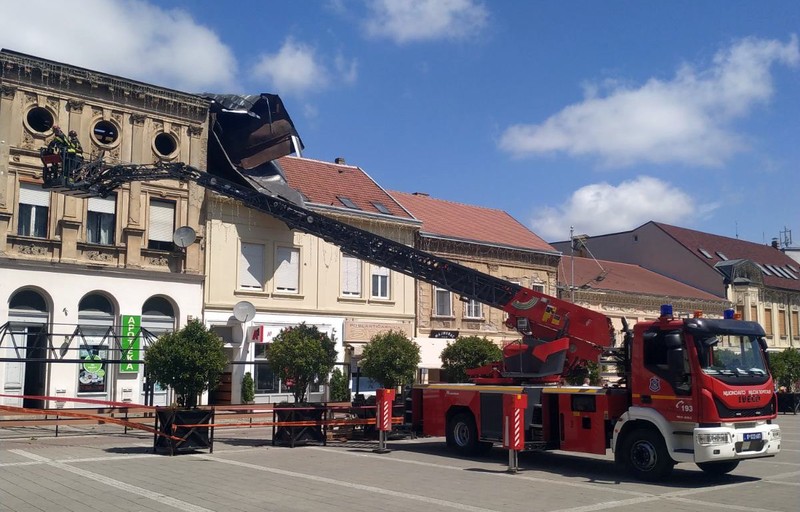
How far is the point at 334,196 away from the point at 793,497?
2428 cm

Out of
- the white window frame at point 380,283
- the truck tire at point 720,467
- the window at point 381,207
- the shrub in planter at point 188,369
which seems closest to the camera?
the truck tire at point 720,467

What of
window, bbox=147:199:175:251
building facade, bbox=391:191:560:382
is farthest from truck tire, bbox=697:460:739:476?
window, bbox=147:199:175:251

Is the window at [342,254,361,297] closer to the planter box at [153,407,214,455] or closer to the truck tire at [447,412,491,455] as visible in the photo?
→ the truck tire at [447,412,491,455]

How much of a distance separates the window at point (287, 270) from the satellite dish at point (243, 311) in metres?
2.14

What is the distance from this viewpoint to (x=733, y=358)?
14.0 meters

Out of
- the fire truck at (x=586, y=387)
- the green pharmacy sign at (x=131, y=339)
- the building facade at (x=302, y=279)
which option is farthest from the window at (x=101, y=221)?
the fire truck at (x=586, y=387)

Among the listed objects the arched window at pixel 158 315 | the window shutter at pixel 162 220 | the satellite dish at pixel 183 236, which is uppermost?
the window shutter at pixel 162 220

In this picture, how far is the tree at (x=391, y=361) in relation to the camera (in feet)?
74.7

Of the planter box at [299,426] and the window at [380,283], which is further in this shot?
the window at [380,283]

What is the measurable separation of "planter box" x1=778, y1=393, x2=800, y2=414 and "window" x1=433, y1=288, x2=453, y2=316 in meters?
14.9

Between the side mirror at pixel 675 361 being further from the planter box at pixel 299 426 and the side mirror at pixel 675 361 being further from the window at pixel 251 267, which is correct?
the window at pixel 251 267

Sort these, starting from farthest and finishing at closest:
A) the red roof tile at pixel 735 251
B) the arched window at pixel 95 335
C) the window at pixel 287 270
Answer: the red roof tile at pixel 735 251
the window at pixel 287 270
the arched window at pixel 95 335

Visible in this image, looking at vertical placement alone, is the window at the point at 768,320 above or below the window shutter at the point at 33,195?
below

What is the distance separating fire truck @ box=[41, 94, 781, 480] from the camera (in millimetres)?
13625
